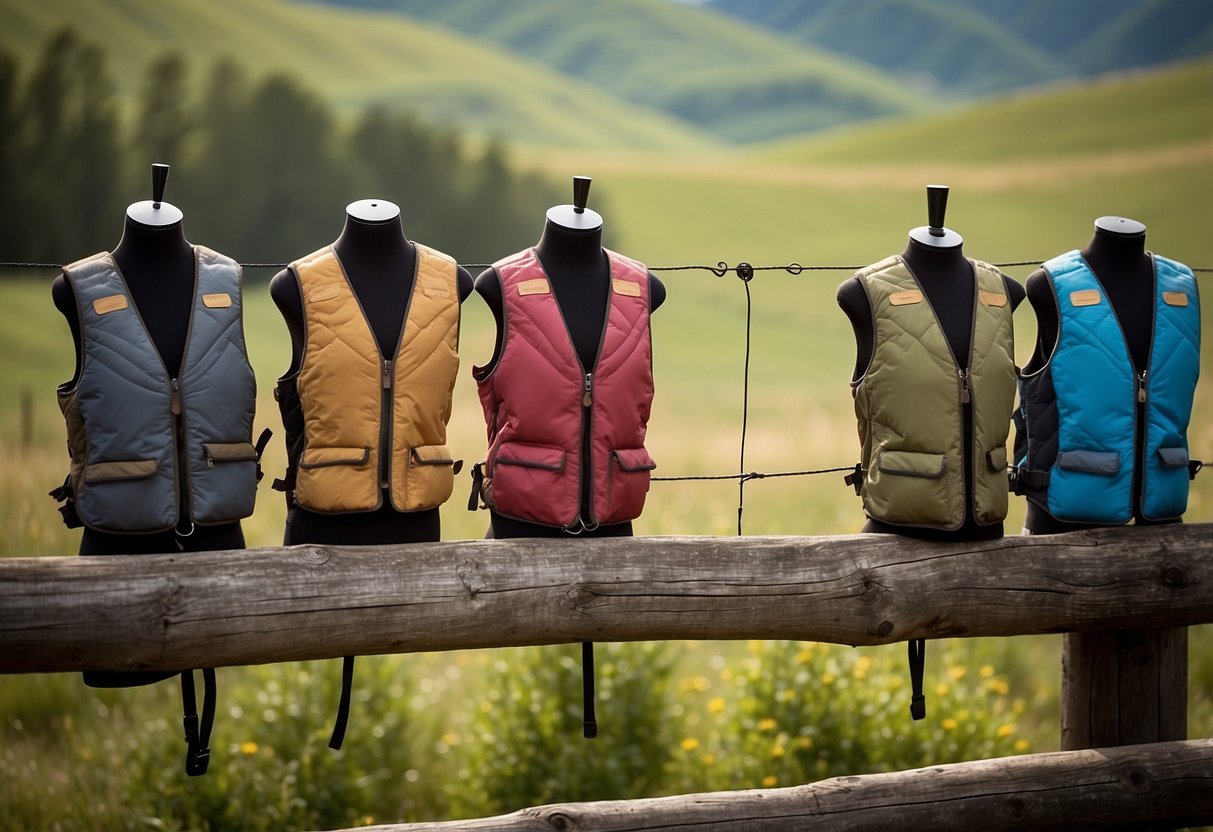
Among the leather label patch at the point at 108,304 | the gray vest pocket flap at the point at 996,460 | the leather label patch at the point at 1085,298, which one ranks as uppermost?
the leather label patch at the point at 1085,298

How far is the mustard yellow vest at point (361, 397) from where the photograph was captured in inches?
109

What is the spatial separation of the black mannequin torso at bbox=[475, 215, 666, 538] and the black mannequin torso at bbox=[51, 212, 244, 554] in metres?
0.72

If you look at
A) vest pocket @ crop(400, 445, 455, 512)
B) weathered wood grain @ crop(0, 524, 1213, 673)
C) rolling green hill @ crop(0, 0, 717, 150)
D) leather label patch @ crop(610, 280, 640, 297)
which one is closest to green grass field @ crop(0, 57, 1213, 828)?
weathered wood grain @ crop(0, 524, 1213, 673)

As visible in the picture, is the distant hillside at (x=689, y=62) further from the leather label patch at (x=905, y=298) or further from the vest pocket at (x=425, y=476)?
the vest pocket at (x=425, y=476)

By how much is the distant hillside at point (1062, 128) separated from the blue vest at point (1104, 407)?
29944mm

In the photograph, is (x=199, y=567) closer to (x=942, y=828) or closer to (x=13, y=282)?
(x=942, y=828)

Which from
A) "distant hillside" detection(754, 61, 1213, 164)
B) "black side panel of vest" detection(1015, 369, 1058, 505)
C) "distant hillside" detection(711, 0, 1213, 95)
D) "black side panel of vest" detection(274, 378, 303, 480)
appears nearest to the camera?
"black side panel of vest" detection(274, 378, 303, 480)

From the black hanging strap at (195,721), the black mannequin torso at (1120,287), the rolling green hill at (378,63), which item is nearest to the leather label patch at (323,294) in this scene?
the black hanging strap at (195,721)

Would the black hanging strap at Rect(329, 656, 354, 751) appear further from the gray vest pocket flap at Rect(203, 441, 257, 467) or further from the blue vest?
the blue vest

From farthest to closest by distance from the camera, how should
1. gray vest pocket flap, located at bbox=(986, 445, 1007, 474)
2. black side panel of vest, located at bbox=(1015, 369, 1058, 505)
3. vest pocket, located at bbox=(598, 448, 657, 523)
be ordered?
black side panel of vest, located at bbox=(1015, 369, 1058, 505) → gray vest pocket flap, located at bbox=(986, 445, 1007, 474) → vest pocket, located at bbox=(598, 448, 657, 523)

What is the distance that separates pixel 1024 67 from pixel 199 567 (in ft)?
314

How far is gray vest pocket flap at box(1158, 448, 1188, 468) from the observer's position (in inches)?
125

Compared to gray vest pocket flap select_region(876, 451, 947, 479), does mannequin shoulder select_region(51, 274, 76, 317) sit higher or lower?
higher

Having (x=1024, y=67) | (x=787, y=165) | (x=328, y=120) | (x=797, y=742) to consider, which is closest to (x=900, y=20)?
(x=1024, y=67)
